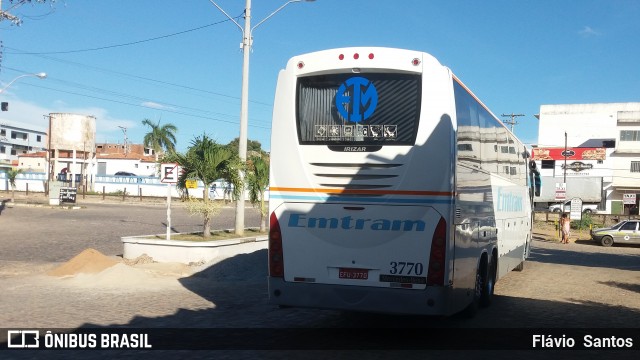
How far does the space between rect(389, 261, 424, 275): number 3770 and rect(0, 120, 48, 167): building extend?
114277 millimetres

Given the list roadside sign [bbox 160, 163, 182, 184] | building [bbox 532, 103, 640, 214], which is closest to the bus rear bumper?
roadside sign [bbox 160, 163, 182, 184]

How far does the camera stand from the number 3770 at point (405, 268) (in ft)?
25.2

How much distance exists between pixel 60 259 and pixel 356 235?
1246 cm

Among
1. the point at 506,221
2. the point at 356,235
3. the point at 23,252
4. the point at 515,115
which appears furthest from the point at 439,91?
the point at 515,115

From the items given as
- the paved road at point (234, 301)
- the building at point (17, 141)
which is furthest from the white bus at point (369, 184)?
the building at point (17, 141)

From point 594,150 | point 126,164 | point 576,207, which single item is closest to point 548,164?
point 594,150

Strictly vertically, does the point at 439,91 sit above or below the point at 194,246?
above

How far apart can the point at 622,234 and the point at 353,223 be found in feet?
98.1

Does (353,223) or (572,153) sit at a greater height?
(572,153)

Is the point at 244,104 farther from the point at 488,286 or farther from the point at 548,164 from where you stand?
the point at 548,164

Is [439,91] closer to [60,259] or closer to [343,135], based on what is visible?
[343,135]

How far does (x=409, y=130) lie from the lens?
778cm

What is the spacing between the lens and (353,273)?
7.94 m

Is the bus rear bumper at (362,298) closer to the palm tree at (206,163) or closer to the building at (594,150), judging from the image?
the palm tree at (206,163)
